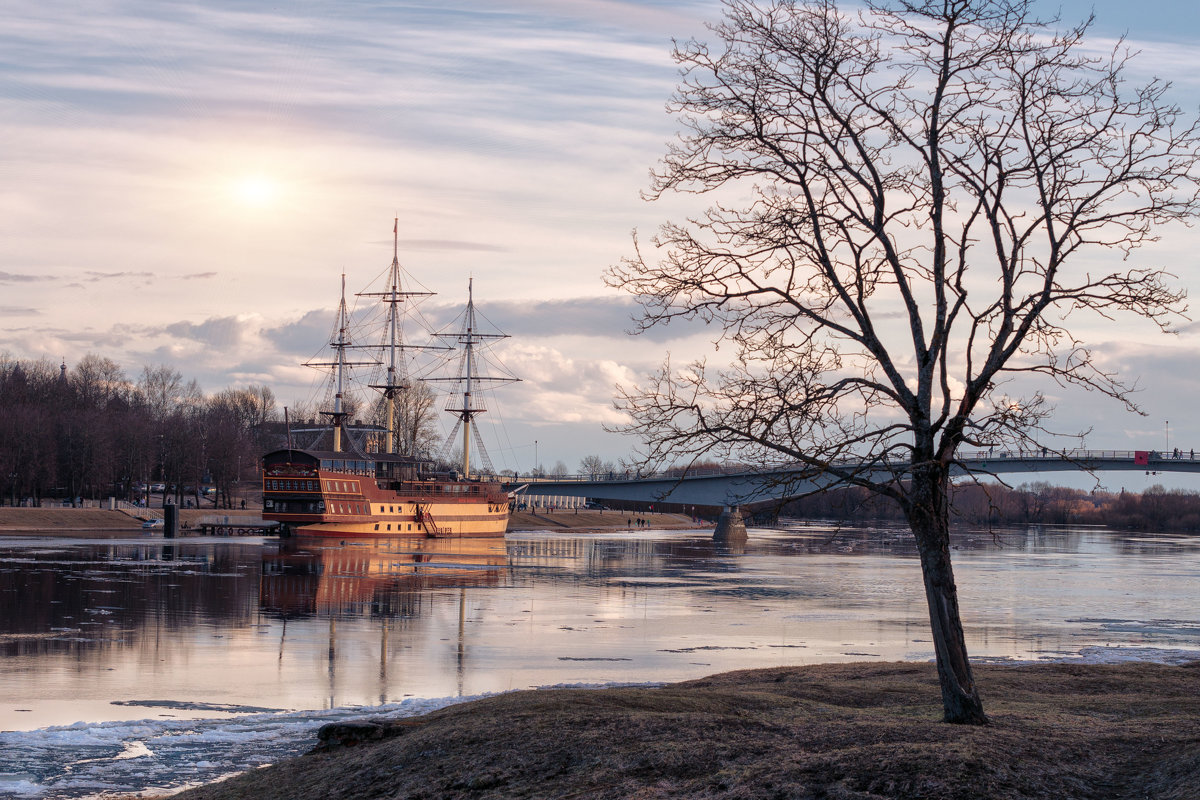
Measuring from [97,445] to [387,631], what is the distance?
3411 inches

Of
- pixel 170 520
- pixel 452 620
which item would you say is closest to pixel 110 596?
pixel 452 620

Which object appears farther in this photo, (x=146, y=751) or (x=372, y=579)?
(x=372, y=579)

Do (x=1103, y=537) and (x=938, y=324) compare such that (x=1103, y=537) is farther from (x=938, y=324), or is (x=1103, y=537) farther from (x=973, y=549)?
(x=938, y=324)

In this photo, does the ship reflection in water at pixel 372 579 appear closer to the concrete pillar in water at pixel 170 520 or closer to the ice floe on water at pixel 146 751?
the ice floe on water at pixel 146 751

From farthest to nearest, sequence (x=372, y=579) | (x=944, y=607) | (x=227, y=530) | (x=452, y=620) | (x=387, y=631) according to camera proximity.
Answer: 1. (x=227, y=530)
2. (x=372, y=579)
3. (x=452, y=620)
4. (x=387, y=631)
5. (x=944, y=607)

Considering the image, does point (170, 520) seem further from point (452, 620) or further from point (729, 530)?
point (452, 620)

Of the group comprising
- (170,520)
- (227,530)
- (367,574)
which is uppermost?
(170,520)

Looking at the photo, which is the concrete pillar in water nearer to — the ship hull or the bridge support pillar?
the ship hull

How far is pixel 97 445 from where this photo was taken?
10819 centimetres

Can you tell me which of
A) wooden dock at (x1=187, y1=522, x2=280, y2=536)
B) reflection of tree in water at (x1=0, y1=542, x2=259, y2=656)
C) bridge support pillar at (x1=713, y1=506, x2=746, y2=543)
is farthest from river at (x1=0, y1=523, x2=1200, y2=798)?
bridge support pillar at (x1=713, y1=506, x2=746, y2=543)

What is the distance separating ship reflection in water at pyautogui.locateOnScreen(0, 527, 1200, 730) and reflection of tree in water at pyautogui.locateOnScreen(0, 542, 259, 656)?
131 millimetres

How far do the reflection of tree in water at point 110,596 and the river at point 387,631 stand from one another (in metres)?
0.17

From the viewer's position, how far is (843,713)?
1502 cm

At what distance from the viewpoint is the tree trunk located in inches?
519
